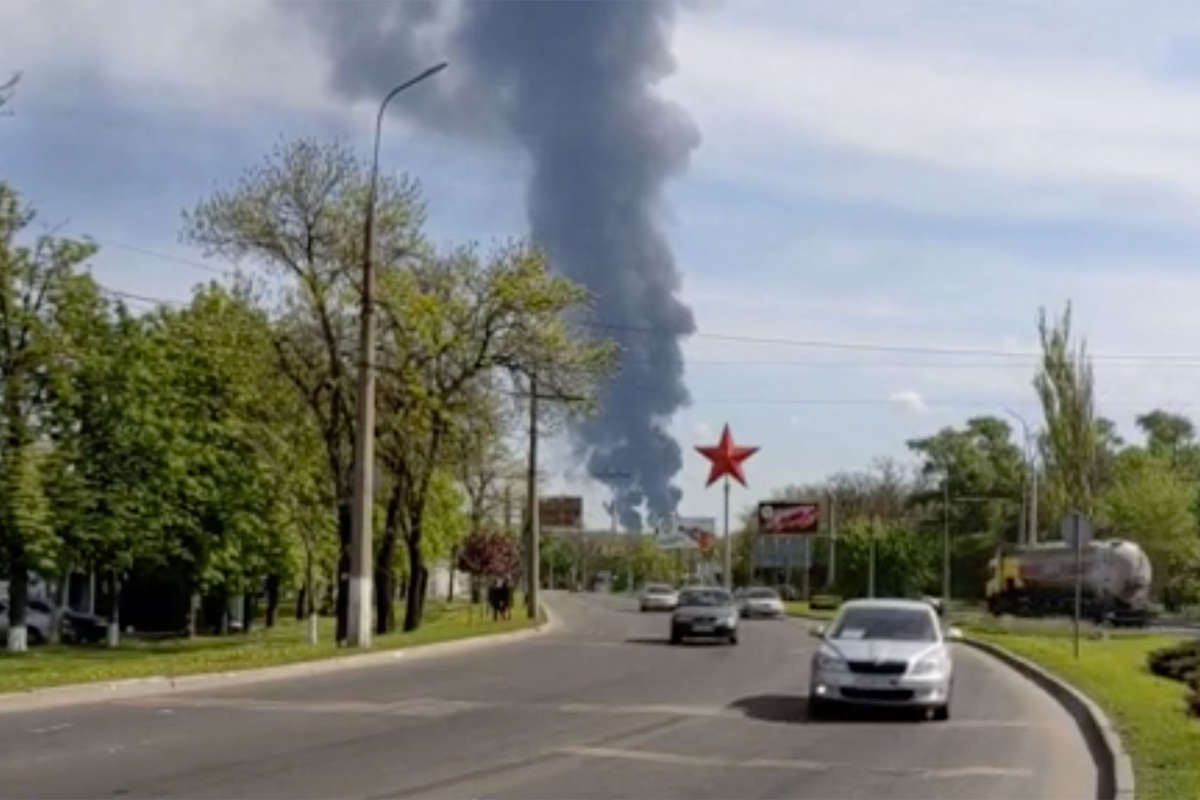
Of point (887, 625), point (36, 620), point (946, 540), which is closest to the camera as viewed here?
point (887, 625)

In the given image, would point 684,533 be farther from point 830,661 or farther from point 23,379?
point 830,661

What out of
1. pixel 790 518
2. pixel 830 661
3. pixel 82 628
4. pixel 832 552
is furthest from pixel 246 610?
pixel 790 518

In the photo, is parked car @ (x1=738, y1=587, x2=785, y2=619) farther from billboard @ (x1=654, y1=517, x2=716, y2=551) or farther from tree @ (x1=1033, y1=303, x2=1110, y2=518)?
billboard @ (x1=654, y1=517, x2=716, y2=551)

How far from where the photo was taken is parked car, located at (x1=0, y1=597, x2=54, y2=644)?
58.6m

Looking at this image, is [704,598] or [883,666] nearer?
[883,666]

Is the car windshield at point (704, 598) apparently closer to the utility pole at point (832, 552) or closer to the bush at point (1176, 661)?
the bush at point (1176, 661)

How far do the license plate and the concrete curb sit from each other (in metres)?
9.56

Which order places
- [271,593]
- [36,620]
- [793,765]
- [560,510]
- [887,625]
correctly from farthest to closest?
[560,510]
[271,593]
[36,620]
[887,625]
[793,765]

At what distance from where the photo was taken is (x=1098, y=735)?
2164 cm

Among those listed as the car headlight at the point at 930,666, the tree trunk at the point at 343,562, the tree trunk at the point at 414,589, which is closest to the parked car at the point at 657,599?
the tree trunk at the point at 414,589

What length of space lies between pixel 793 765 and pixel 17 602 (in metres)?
37.6

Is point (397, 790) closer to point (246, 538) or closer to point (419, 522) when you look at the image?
point (419, 522)

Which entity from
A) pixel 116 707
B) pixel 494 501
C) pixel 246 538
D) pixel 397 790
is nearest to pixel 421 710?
pixel 116 707

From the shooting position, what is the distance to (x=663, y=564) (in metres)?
173
